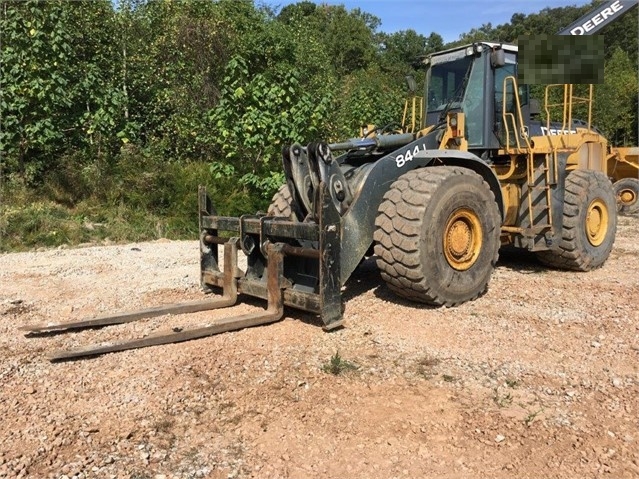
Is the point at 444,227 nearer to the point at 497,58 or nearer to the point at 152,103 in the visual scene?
the point at 497,58

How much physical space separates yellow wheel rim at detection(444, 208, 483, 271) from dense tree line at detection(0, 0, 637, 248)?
19.2 feet

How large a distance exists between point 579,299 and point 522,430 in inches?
123

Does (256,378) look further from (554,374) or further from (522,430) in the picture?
(554,374)

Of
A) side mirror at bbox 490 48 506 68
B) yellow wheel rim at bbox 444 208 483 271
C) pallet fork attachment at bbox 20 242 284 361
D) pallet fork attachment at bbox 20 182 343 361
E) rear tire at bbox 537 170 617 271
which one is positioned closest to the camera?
pallet fork attachment at bbox 20 242 284 361

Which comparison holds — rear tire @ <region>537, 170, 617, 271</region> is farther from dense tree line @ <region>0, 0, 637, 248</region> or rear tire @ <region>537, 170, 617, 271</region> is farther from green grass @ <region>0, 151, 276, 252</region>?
green grass @ <region>0, 151, 276, 252</region>

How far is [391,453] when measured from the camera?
2814 mm

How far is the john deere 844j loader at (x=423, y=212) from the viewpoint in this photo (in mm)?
4758

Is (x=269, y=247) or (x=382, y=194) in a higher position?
(x=382, y=194)

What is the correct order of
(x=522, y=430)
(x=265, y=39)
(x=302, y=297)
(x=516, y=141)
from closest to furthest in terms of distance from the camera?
(x=522, y=430), (x=302, y=297), (x=516, y=141), (x=265, y=39)

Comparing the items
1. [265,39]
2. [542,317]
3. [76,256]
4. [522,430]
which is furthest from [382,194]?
[265,39]

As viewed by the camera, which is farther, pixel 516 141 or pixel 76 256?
pixel 76 256

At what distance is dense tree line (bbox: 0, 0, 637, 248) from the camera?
10.7 metres
